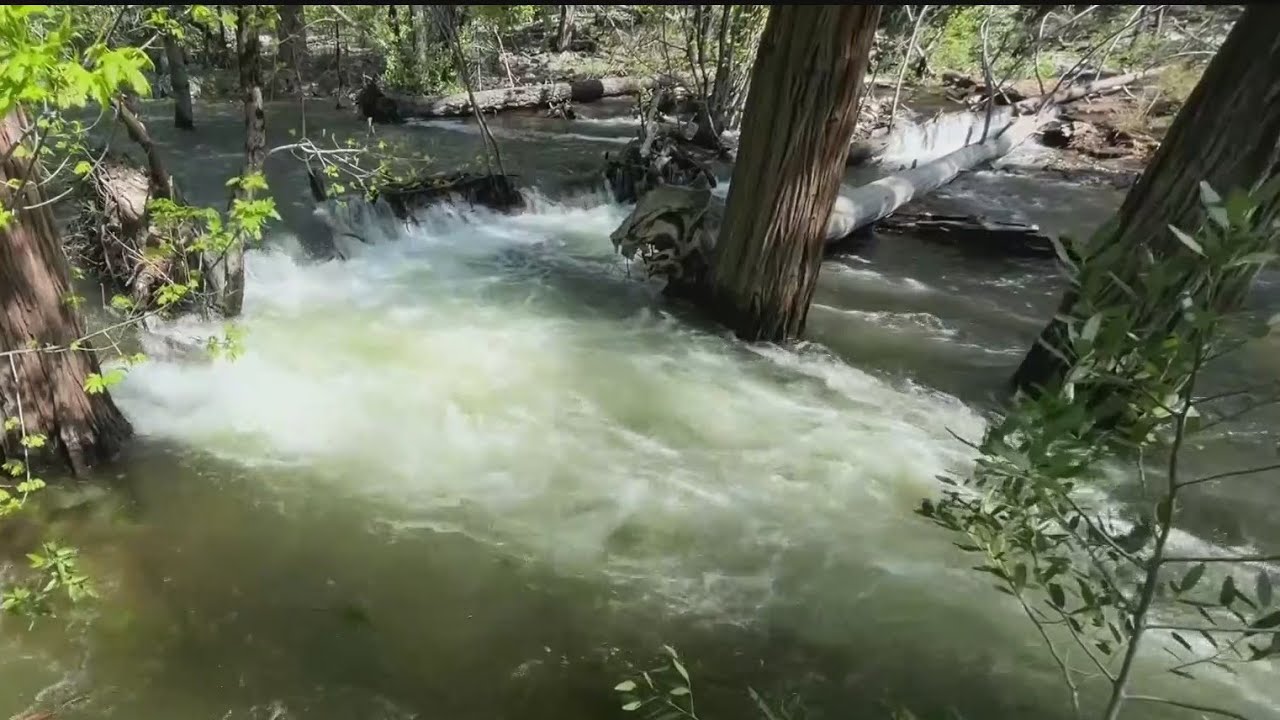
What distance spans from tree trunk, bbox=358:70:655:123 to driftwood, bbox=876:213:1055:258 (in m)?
5.99

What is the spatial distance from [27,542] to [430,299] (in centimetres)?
385

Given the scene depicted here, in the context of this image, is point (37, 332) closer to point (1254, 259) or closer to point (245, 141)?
point (245, 141)

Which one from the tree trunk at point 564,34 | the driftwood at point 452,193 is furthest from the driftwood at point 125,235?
the tree trunk at point 564,34

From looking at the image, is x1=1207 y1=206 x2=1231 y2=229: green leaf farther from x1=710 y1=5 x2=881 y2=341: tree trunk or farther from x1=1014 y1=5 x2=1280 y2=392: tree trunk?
x1=710 y1=5 x2=881 y2=341: tree trunk

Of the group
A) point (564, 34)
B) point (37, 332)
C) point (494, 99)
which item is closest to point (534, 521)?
point (37, 332)

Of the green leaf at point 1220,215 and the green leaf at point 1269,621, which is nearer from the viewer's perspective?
the green leaf at point 1220,215

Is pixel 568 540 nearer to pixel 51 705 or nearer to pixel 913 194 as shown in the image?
pixel 51 705

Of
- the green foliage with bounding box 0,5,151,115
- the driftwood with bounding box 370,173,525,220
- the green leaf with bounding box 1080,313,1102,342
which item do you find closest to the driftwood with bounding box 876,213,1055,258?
the driftwood with bounding box 370,173,525,220

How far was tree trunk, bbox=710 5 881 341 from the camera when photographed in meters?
5.04

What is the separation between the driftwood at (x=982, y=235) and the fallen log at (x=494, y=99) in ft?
20.4

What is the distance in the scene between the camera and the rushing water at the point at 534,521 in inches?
123

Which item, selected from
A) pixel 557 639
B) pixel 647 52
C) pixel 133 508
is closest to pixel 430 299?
pixel 133 508

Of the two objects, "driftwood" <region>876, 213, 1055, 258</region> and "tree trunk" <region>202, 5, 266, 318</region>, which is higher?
"tree trunk" <region>202, 5, 266, 318</region>

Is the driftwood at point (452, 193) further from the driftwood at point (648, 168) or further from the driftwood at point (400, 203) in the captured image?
the driftwood at point (648, 168)
